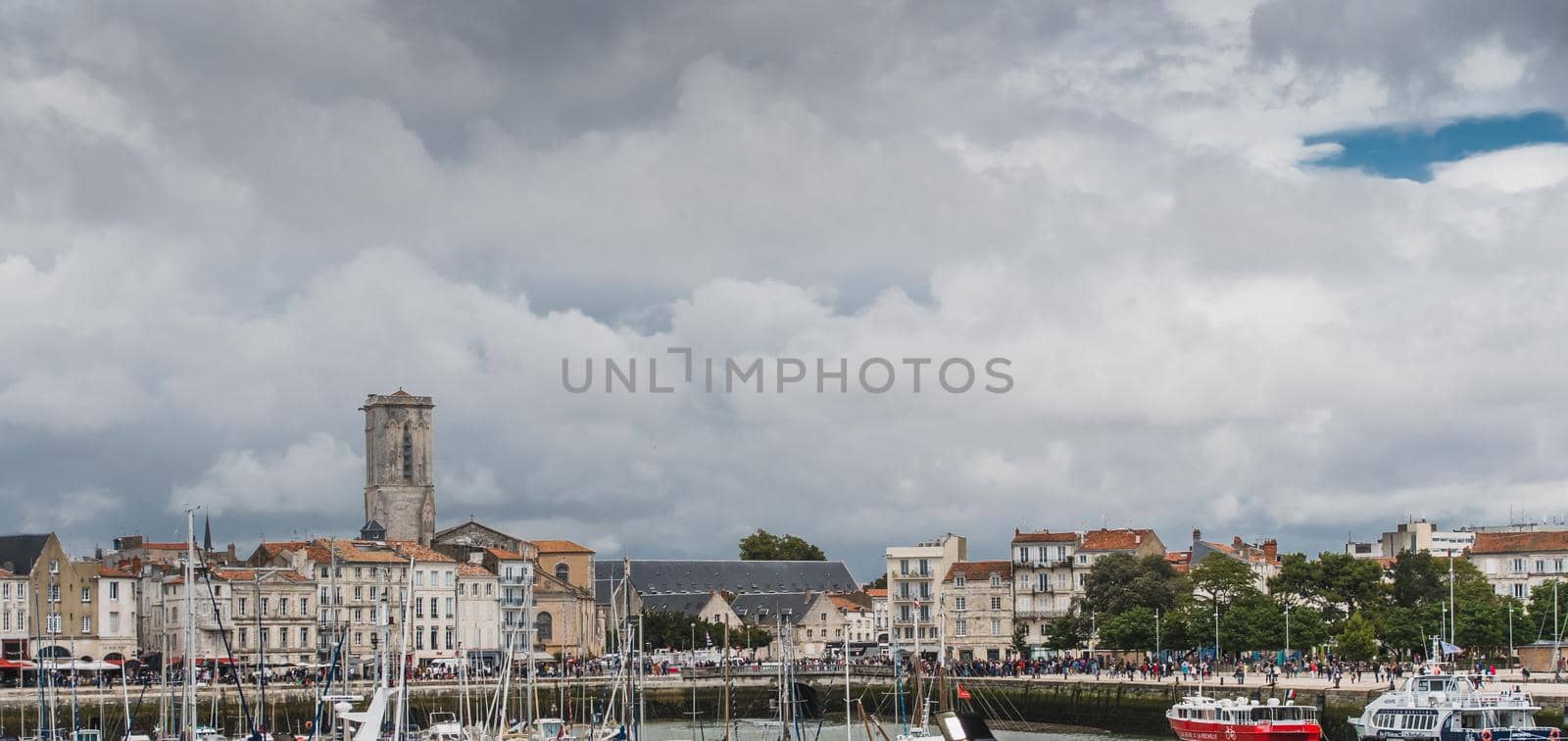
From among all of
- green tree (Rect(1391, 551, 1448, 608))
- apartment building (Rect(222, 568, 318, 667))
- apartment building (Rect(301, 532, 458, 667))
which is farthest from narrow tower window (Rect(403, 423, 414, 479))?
green tree (Rect(1391, 551, 1448, 608))

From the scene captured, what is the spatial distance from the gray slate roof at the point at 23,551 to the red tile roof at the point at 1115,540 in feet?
174

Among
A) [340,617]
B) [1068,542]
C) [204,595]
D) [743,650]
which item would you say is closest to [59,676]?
[204,595]

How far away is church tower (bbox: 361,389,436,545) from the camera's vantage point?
12612cm

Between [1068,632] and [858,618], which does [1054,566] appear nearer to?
[1068,632]

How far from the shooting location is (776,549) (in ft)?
512

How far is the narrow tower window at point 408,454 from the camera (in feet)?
417

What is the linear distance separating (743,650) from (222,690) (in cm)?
4846

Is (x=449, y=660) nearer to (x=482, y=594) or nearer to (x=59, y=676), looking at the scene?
(x=482, y=594)

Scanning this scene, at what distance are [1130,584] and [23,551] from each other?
52.8 m

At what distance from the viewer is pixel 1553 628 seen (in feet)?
286

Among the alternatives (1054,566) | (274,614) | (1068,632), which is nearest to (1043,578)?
(1054,566)

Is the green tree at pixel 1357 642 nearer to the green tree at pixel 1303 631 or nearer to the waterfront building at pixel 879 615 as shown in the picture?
the green tree at pixel 1303 631

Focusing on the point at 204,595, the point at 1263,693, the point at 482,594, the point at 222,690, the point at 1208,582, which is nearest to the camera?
the point at 1263,693

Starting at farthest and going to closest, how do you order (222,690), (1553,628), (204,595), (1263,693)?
(204,595)
(1553,628)
(222,690)
(1263,693)
